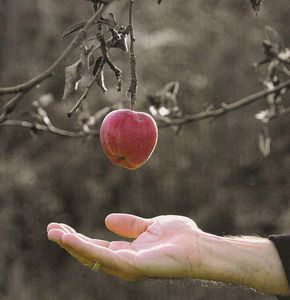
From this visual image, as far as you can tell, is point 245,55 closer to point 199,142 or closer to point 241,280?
point 199,142

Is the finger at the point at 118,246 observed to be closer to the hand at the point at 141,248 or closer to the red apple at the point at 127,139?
the hand at the point at 141,248

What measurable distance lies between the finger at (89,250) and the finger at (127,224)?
0.29 m

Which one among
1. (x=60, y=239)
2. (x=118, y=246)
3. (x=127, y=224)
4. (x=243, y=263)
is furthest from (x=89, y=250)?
(x=243, y=263)

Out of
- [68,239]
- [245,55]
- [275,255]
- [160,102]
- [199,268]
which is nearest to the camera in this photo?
[68,239]

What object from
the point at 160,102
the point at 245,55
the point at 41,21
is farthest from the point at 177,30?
the point at 160,102

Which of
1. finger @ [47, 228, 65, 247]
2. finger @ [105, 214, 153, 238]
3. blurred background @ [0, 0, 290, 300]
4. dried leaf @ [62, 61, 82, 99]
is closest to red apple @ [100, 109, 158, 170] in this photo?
finger @ [105, 214, 153, 238]

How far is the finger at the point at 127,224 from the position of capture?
2.09 metres

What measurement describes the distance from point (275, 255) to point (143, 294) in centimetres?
597

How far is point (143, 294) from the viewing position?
316 inches

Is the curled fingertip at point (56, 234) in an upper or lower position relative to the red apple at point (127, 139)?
lower

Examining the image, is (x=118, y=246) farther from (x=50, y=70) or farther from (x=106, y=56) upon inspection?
(x=50, y=70)

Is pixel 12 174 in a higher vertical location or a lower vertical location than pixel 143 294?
higher

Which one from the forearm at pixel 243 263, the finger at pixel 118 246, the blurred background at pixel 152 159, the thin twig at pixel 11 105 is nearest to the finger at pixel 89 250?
the finger at pixel 118 246

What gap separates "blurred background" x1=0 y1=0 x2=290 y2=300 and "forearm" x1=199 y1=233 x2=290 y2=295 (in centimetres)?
547
